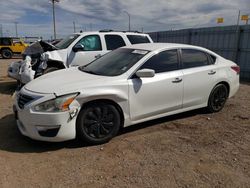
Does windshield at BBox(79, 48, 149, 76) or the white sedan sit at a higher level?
windshield at BBox(79, 48, 149, 76)

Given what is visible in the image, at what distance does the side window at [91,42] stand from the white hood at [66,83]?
3485 millimetres

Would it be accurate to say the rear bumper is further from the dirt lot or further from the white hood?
the white hood

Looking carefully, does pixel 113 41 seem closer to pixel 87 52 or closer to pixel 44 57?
pixel 87 52

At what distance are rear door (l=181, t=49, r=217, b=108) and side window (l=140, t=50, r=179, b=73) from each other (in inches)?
8.4

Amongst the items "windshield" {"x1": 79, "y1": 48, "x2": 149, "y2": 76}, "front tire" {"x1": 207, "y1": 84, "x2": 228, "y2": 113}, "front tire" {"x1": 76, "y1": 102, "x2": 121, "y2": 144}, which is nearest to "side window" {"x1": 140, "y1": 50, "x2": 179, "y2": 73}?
"windshield" {"x1": 79, "y1": 48, "x2": 149, "y2": 76}

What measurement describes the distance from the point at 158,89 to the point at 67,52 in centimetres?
397

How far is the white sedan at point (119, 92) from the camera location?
3507 millimetres

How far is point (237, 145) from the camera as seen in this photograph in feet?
12.9

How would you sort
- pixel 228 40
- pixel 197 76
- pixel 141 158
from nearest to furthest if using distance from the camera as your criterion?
pixel 141 158 < pixel 197 76 < pixel 228 40

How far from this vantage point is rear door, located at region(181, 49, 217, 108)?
4.72m

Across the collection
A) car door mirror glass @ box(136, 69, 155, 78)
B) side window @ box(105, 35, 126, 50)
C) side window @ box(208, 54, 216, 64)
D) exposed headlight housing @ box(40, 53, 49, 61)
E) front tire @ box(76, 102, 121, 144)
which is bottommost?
front tire @ box(76, 102, 121, 144)

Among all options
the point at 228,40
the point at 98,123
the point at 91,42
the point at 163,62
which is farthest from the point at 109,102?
the point at 228,40

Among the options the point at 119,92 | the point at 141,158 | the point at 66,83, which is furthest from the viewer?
the point at 119,92

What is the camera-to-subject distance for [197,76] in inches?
190
